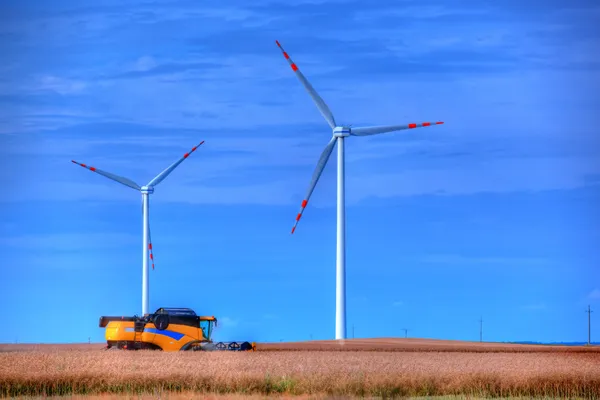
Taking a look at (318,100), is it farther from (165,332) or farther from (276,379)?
(276,379)

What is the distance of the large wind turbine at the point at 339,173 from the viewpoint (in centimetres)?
7844

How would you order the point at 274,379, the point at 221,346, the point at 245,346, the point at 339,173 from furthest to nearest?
the point at 339,173 < the point at 245,346 < the point at 221,346 < the point at 274,379

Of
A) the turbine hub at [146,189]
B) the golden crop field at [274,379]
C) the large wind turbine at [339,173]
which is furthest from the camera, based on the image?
the turbine hub at [146,189]

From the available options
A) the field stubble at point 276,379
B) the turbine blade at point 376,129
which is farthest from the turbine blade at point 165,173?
the field stubble at point 276,379

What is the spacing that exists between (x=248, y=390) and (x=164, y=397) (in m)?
6.96

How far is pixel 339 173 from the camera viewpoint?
8250 cm

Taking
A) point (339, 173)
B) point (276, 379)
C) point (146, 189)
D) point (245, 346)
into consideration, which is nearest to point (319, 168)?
point (339, 173)

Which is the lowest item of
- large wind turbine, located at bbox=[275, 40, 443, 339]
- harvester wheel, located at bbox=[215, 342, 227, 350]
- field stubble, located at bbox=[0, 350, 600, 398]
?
field stubble, located at bbox=[0, 350, 600, 398]

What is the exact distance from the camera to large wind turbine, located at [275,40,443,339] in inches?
3088

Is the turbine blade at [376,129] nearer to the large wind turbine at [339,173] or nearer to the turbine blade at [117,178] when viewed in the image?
the large wind turbine at [339,173]

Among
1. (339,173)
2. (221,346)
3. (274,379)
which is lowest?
(274,379)

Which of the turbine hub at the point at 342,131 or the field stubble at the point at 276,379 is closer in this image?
the field stubble at the point at 276,379

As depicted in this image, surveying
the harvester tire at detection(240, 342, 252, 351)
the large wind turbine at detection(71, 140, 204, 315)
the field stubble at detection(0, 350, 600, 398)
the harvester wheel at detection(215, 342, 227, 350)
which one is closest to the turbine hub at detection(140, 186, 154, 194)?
the large wind turbine at detection(71, 140, 204, 315)

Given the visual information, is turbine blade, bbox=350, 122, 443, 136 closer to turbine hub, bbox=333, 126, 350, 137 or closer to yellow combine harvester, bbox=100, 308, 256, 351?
turbine hub, bbox=333, 126, 350, 137
